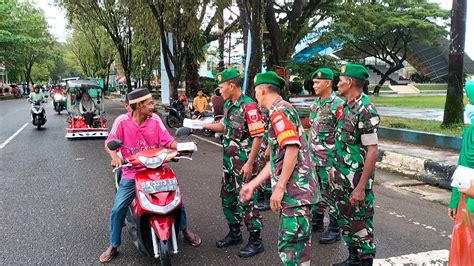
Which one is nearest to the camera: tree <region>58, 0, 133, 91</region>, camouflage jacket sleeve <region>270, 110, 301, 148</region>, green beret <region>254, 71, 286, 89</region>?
camouflage jacket sleeve <region>270, 110, 301, 148</region>

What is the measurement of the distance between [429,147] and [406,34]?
26.7 meters

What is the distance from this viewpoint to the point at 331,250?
4086 mm

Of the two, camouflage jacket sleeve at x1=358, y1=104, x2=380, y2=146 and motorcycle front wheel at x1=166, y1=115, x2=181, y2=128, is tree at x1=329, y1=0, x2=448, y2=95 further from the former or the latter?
camouflage jacket sleeve at x1=358, y1=104, x2=380, y2=146

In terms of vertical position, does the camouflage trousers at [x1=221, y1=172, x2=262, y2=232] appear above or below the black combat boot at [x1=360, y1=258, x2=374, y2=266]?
above

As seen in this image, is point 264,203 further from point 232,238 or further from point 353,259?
point 353,259

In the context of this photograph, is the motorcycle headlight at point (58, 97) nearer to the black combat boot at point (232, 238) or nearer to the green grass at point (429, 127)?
the green grass at point (429, 127)

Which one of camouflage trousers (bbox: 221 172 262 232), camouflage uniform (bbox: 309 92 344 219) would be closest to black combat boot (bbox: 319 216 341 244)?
camouflage uniform (bbox: 309 92 344 219)

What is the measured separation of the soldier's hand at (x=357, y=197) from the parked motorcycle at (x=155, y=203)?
Answer: 1442 mm

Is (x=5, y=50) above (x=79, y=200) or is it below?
above

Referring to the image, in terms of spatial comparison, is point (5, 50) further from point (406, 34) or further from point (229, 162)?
point (229, 162)

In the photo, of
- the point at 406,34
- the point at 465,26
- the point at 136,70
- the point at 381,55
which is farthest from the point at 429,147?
the point at 136,70

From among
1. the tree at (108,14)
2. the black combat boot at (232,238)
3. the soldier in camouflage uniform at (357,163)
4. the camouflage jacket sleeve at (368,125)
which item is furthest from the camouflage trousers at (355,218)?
the tree at (108,14)

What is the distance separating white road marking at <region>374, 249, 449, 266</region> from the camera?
372 cm

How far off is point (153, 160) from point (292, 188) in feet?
3.99
